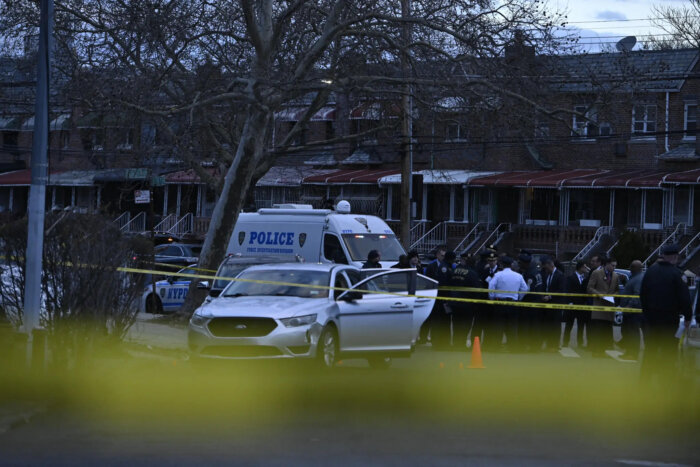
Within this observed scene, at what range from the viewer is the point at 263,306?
1468cm

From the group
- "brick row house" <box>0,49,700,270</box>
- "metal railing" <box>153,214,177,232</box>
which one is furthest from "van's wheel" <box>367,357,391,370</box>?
Answer: "metal railing" <box>153,214,177,232</box>

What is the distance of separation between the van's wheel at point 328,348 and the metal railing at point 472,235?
31644 mm

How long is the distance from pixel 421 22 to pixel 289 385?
994 centimetres

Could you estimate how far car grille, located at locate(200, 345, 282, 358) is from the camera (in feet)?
46.4

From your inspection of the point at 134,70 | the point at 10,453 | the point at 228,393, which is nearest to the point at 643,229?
the point at 134,70

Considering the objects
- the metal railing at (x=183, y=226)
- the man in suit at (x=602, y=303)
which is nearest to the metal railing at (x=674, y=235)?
the man in suit at (x=602, y=303)

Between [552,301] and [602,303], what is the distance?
89 centimetres

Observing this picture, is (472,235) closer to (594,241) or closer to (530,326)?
(594,241)

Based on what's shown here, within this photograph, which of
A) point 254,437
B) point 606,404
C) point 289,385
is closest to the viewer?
point 254,437

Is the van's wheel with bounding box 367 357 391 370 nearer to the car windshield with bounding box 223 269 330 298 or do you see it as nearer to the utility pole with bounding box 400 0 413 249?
the car windshield with bounding box 223 269 330 298

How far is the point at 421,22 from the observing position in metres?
21.2

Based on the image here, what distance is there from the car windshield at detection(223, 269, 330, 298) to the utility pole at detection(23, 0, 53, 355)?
11.4 ft

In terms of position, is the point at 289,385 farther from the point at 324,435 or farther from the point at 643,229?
the point at 643,229

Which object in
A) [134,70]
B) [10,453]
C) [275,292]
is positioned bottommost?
[10,453]
